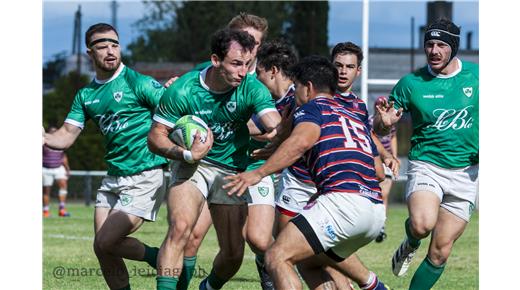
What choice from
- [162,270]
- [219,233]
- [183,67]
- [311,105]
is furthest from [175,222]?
[183,67]

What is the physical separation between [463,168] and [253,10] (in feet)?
140

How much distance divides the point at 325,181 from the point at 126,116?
101 inches

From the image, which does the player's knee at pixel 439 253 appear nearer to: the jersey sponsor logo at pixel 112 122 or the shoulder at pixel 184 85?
the shoulder at pixel 184 85

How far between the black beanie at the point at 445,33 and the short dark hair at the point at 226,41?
2080 mm

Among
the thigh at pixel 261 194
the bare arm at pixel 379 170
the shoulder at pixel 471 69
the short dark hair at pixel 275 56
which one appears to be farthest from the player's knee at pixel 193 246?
the shoulder at pixel 471 69

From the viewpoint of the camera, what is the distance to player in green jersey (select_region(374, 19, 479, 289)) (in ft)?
29.8

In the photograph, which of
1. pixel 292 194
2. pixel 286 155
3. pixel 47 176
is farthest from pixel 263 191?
pixel 47 176

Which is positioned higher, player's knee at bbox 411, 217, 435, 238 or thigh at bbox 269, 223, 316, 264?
thigh at bbox 269, 223, 316, 264

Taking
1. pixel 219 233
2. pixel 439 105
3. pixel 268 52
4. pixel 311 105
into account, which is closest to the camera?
pixel 311 105

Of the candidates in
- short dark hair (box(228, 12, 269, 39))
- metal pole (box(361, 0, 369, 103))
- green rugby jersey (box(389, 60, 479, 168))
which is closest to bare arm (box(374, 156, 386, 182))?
green rugby jersey (box(389, 60, 479, 168))

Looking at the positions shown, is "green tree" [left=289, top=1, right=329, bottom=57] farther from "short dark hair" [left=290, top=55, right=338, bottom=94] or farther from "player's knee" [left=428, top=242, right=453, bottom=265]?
"short dark hair" [left=290, top=55, right=338, bottom=94]

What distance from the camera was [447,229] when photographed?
9.07 m

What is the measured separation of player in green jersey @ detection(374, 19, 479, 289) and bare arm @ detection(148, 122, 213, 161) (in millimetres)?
Answer: 1968
